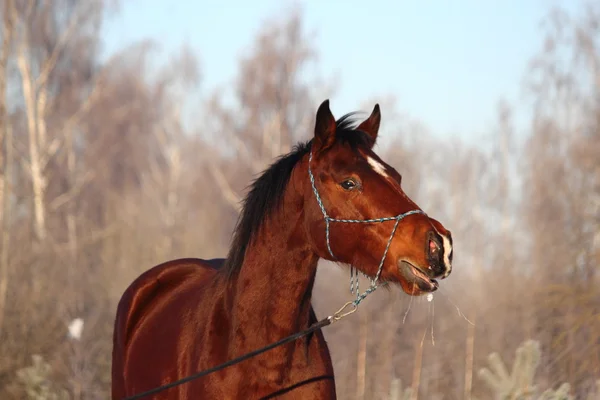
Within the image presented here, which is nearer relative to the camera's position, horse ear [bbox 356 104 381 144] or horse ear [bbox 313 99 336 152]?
horse ear [bbox 313 99 336 152]

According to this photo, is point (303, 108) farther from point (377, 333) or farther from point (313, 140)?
point (313, 140)

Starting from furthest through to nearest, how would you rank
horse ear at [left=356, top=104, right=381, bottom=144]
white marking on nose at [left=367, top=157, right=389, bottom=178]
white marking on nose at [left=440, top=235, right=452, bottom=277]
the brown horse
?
horse ear at [left=356, top=104, right=381, bottom=144], white marking on nose at [left=367, top=157, right=389, bottom=178], the brown horse, white marking on nose at [left=440, top=235, right=452, bottom=277]

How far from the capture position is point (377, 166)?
3.93 metres

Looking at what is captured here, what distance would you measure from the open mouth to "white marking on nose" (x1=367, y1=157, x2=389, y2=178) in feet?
1.45

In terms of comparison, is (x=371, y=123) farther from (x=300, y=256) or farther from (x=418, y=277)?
(x=418, y=277)

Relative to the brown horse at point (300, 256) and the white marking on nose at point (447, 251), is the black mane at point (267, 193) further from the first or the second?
the white marking on nose at point (447, 251)

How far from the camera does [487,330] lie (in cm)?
1198

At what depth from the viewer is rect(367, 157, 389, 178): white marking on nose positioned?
3908 mm

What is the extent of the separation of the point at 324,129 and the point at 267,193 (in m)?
0.45

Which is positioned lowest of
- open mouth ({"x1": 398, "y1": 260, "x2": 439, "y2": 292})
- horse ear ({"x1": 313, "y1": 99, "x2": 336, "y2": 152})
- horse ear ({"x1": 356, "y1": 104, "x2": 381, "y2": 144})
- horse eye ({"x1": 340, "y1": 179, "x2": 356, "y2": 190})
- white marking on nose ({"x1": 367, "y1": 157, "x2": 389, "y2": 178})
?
open mouth ({"x1": 398, "y1": 260, "x2": 439, "y2": 292})

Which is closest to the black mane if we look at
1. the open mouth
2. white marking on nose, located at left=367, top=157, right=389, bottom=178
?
white marking on nose, located at left=367, top=157, right=389, bottom=178

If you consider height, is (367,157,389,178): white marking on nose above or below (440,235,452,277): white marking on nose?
above

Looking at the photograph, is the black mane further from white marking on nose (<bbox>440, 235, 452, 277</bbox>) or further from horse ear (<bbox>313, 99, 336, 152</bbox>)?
white marking on nose (<bbox>440, 235, 452, 277</bbox>)

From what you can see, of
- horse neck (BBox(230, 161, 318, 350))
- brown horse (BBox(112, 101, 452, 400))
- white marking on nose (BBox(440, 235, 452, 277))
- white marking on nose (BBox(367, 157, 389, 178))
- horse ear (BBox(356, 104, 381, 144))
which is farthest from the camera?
horse ear (BBox(356, 104, 381, 144))
